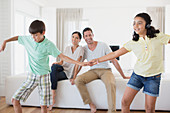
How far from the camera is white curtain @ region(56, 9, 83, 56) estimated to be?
267 inches

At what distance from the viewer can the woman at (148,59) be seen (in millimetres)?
1869

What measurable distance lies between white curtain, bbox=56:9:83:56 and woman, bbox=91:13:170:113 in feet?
16.4

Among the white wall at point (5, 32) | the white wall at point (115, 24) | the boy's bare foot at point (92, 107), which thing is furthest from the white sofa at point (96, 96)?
the white wall at point (115, 24)

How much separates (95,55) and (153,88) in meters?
1.31

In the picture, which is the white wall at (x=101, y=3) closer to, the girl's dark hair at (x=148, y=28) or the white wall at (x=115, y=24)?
the white wall at (x=115, y=24)

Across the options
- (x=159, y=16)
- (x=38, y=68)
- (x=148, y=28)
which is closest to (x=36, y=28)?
(x=38, y=68)

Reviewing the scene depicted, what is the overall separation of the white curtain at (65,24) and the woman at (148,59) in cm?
499

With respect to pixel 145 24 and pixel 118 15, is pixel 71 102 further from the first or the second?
pixel 118 15

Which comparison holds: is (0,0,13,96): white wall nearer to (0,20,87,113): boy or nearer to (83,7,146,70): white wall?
(0,20,87,113): boy

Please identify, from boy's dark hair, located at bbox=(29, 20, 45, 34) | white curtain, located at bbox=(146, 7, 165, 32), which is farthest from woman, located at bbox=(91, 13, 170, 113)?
white curtain, located at bbox=(146, 7, 165, 32)

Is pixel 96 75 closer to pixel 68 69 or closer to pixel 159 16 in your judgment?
pixel 68 69

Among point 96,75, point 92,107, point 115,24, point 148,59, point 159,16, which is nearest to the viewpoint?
point 148,59

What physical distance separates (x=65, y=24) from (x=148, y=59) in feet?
17.4

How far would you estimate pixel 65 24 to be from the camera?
689 centimetres
